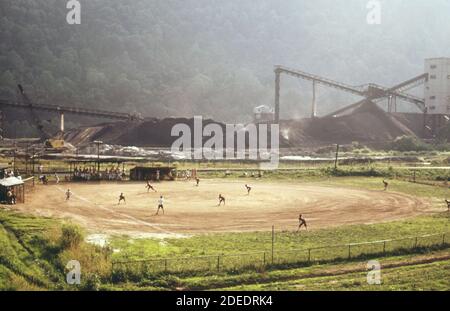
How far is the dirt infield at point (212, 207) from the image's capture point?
1348 inches

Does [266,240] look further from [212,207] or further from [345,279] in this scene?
[212,207]

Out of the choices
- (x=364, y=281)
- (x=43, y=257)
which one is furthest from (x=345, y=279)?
(x=43, y=257)

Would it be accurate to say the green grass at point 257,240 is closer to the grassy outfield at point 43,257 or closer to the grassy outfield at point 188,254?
the grassy outfield at point 188,254

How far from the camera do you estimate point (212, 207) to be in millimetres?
41156

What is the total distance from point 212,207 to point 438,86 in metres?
89.1

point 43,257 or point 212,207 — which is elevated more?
point 212,207

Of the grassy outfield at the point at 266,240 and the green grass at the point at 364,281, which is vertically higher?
the grassy outfield at the point at 266,240

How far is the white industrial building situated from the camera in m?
113

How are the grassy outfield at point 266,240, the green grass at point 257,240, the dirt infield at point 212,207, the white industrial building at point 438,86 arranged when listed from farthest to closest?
the white industrial building at point 438,86 < the dirt infield at point 212,207 < the grassy outfield at point 266,240 < the green grass at point 257,240

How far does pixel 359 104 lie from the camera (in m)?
124

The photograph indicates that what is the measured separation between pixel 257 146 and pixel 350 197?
54.5 metres

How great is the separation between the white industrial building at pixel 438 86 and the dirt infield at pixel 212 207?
71.7 metres

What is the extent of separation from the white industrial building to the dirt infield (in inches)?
2824

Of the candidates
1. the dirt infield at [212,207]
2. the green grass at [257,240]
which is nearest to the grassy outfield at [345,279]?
the green grass at [257,240]
